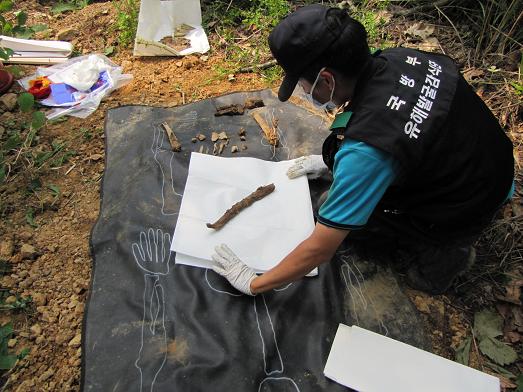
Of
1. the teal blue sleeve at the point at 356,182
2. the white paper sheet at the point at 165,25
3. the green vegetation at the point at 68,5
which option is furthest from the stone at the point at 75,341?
the green vegetation at the point at 68,5

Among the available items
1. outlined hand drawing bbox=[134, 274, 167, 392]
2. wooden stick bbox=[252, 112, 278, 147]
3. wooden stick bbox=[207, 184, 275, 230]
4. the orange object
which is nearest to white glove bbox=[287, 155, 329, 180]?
wooden stick bbox=[207, 184, 275, 230]

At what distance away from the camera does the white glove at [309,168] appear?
248cm

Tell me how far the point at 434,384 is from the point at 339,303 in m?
0.56

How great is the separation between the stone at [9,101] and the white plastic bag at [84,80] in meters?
0.15

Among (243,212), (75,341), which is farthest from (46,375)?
(243,212)

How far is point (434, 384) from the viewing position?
1.79 meters

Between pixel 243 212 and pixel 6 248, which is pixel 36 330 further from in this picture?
pixel 243 212

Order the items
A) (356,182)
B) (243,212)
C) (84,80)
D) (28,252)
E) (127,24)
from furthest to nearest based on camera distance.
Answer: (127,24), (84,80), (243,212), (28,252), (356,182)

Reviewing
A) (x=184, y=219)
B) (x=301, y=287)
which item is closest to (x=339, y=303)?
(x=301, y=287)

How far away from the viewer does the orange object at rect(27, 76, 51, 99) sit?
3027 mm

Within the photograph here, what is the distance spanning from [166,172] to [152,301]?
0.88m

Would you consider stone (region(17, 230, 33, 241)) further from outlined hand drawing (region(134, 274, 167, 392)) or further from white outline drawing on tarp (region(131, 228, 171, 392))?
outlined hand drawing (region(134, 274, 167, 392))

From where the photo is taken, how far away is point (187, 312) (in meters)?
1.96

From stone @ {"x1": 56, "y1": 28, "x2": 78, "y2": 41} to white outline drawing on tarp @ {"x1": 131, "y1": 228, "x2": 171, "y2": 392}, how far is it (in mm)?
2559
